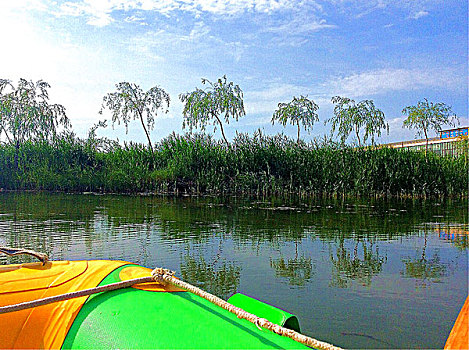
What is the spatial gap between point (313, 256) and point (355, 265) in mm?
438

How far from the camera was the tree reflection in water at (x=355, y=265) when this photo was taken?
320cm

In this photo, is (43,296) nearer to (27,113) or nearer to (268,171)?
(268,171)

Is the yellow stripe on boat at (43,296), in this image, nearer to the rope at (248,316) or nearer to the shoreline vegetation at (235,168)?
the rope at (248,316)

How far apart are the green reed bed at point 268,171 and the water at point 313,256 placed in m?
4.86

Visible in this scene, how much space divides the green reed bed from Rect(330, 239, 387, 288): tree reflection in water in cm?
782

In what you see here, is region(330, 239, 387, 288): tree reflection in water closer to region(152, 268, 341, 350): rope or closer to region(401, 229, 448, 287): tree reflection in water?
region(401, 229, 448, 287): tree reflection in water

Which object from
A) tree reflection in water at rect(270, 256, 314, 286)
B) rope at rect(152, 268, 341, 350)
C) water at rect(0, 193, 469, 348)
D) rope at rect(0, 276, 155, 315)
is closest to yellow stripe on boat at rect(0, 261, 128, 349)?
rope at rect(0, 276, 155, 315)

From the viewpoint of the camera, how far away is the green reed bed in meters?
12.0

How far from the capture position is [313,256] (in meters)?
3.96

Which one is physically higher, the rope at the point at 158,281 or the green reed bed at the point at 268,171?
the green reed bed at the point at 268,171

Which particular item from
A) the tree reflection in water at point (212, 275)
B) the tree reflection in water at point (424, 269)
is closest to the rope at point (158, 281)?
the tree reflection in water at point (212, 275)

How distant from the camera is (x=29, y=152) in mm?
15203

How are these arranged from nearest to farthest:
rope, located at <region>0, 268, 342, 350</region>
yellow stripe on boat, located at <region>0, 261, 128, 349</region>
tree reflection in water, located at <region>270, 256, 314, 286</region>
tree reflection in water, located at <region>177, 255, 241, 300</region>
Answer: rope, located at <region>0, 268, 342, 350</region> < yellow stripe on boat, located at <region>0, 261, 128, 349</region> < tree reflection in water, located at <region>177, 255, 241, 300</region> < tree reflection in water, located at <region>270, 256, 314, 286</region>

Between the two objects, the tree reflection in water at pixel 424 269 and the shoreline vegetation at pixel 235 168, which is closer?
the tree reflection in water at pixel 424 269
